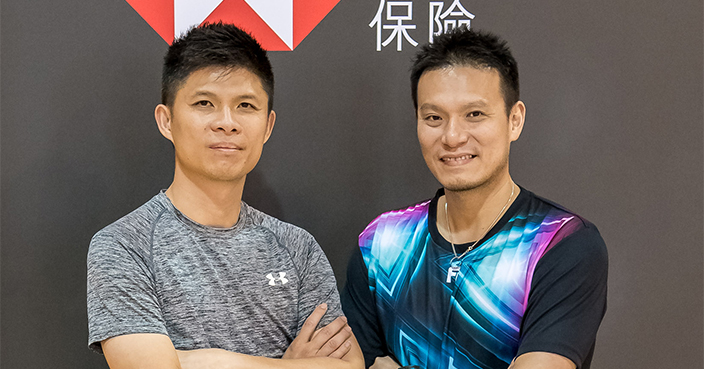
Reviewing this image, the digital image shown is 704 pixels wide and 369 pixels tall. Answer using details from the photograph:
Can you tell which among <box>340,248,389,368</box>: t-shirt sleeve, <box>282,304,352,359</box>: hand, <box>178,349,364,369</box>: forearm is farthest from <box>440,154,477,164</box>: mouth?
<box>178,349,364,369</box>: forearm

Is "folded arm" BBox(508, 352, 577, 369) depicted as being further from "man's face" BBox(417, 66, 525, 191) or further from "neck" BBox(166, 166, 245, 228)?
"neck" BBox(166, 166, 245, 228)

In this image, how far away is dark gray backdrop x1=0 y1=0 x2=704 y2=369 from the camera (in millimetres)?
2068

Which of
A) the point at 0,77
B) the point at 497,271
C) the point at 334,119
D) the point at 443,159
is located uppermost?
the point at 0,77

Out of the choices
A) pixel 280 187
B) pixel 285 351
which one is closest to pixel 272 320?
pixel 285 351

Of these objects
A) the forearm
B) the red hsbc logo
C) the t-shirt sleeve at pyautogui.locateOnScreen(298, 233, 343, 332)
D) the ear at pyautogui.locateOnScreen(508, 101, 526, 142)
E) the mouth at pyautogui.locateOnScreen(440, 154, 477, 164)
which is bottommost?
the forearm

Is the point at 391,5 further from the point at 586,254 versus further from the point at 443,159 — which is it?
the point at 586,254

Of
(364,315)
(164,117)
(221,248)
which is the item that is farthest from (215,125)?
(364,315)

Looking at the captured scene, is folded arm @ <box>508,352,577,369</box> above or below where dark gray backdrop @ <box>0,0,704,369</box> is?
below

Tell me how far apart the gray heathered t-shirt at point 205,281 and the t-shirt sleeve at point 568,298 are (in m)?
0.56

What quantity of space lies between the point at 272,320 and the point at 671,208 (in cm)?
154

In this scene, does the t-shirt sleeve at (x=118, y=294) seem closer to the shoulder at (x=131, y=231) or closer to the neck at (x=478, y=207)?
the shoulder at (x=131, y=231)

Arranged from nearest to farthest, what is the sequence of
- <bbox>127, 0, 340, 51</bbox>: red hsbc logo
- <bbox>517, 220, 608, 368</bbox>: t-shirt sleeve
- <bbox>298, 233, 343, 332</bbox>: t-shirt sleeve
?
<bbox>517, 220, 608, 368</bbox>: t-shirt sleeve → <bbox>298, 233, 343, 332</bbox>: t-shirt sleeve → <bbox>127, 0, 340, 51</bbox>: red hsbc logo

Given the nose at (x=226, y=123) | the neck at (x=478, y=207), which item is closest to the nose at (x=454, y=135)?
the neck at (x=478, y=207)

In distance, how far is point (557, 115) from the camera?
6.88ft
